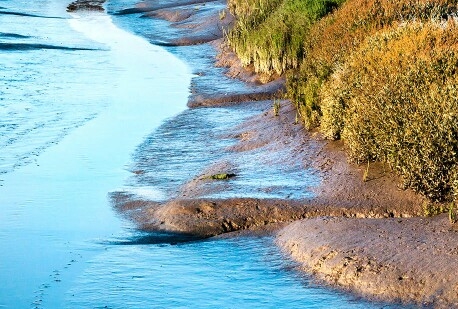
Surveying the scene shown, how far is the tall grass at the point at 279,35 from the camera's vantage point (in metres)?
20.7

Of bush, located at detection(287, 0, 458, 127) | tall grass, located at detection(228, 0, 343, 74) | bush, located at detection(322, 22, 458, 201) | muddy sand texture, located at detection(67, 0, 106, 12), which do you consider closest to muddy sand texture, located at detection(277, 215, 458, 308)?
bush, located at detection(322, 22, 458, 201)

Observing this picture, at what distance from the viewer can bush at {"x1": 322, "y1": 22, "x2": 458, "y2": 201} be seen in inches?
394

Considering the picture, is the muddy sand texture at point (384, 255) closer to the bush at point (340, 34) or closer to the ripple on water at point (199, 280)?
the ripple on water at point (199, 280)

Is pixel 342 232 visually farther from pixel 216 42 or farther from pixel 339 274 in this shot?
pixel 216 42

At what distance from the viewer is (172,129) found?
1708 centimetres

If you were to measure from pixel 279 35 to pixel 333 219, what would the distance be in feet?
37.2

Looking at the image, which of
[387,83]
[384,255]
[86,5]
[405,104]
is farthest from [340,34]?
[86,5]

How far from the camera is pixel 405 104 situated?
36.1 ft

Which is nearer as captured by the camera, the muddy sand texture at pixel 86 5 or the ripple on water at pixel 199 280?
the ripple on water at pixel 199 280

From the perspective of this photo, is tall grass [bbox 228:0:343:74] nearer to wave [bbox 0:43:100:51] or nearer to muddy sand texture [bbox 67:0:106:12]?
wave [bbox 0:43:100:51]

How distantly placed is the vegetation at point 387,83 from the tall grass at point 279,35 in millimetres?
45

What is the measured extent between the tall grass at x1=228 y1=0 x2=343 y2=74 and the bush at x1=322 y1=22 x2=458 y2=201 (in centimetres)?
615

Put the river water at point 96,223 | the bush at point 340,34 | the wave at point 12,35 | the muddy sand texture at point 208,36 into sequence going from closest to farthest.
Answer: the river water at point 96,223 < the bush at point 340,34 < the muddy sand texture at point 208,36 < the wave at point 12,35

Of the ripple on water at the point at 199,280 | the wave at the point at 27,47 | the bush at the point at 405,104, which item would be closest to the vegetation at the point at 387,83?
the bush at the point at 405,104
